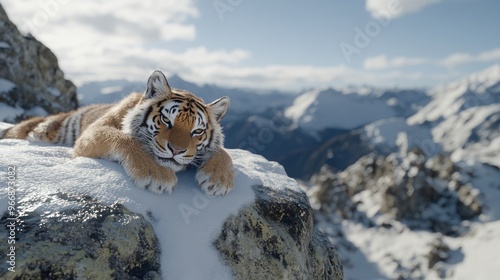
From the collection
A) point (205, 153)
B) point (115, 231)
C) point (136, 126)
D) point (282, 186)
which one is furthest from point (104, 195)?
point (282, 186)

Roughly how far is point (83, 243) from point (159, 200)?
1106mm

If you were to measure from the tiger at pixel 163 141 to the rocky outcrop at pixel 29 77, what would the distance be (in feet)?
41.0

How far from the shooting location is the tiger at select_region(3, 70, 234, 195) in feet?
15.7

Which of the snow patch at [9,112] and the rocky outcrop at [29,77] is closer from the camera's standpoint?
the snow patch at [9,112]

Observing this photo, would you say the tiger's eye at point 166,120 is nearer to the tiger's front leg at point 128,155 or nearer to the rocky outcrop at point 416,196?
the tiger's front leg at point 128,155

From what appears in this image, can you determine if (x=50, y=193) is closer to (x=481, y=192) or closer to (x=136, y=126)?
(x=136, y=126)

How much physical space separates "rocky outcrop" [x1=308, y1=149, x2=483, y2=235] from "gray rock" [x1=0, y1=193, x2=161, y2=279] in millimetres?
51243

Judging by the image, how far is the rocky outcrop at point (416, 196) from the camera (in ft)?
162

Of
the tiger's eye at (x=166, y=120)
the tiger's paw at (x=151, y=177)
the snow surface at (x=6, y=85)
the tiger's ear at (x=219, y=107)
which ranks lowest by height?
the snow surface at (x=6, y=85)

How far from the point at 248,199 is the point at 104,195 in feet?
6.48

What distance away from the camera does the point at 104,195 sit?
14.2 feet

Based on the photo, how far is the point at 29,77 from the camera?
63.0 ft

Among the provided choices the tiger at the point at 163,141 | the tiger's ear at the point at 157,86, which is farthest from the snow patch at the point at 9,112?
the tiger's ear at the point at 157,86

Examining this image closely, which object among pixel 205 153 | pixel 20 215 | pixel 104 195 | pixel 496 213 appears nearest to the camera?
pixel 20 215
